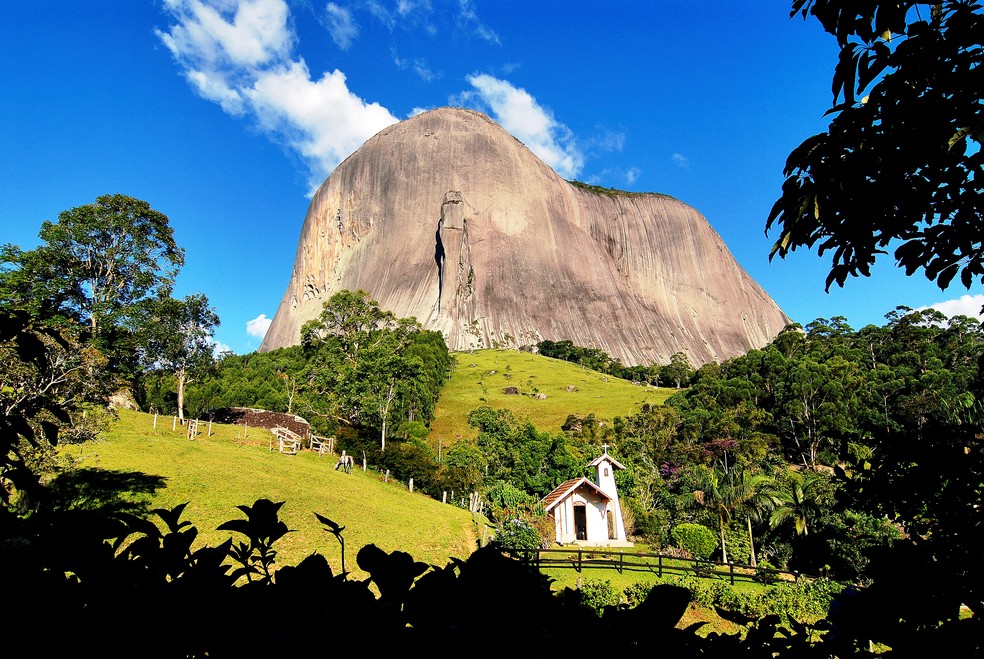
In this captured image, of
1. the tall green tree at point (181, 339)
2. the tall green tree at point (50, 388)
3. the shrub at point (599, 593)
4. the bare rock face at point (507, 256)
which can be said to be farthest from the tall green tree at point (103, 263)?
the bare rock face at point (507, 256)

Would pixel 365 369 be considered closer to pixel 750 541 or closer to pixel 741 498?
pixel 741 498

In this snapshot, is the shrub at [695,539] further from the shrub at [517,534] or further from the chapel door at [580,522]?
the shrub at [517,534]

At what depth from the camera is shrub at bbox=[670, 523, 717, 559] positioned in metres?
29.4

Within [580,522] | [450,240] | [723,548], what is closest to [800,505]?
[723,548]

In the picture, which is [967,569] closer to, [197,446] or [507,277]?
[197,446]

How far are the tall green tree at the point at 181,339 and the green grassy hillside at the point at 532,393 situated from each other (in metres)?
20.7

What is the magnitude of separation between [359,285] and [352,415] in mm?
76008

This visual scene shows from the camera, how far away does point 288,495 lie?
66.7 ft

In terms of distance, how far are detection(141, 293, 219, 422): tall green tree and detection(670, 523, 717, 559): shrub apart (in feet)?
98.3

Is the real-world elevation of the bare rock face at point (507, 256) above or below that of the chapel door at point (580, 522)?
above

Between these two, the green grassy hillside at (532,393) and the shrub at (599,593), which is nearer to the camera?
the shrub at (599,593)

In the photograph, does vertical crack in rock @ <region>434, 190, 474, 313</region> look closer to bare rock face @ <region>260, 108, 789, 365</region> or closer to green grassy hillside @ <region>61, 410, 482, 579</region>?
bare rock face @ <region>260, 108, 789, 365</region>

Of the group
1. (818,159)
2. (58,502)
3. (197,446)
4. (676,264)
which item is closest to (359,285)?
(676,264)

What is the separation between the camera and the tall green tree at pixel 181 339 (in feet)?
106
